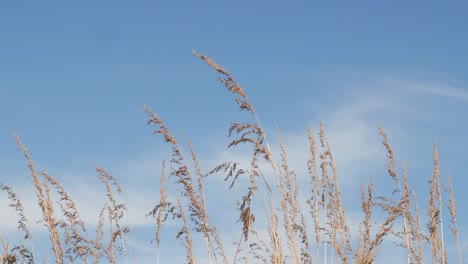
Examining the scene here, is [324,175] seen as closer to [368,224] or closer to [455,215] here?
[455,215]

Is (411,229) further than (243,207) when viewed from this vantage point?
Yes

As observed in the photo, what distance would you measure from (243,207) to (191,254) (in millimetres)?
1226

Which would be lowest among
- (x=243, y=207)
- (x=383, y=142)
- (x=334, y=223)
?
(x=243, y=207)

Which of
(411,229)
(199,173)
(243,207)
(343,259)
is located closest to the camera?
(243,207)

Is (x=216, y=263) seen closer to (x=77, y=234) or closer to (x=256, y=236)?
(x=256, y=236)

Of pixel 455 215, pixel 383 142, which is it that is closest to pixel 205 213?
pixel 383 142

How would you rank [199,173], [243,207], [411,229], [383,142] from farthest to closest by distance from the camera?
[383,142] < [411,229] < [199,173] < [243,207]

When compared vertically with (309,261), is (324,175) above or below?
above

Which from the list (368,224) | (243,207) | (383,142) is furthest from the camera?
(383,142)

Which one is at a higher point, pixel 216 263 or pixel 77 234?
pixel 77 234

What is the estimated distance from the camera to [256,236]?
17.9 ft

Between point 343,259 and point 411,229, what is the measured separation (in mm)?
1565

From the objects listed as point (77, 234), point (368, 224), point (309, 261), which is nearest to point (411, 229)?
point (309, 261)

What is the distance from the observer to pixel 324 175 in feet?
21.2
